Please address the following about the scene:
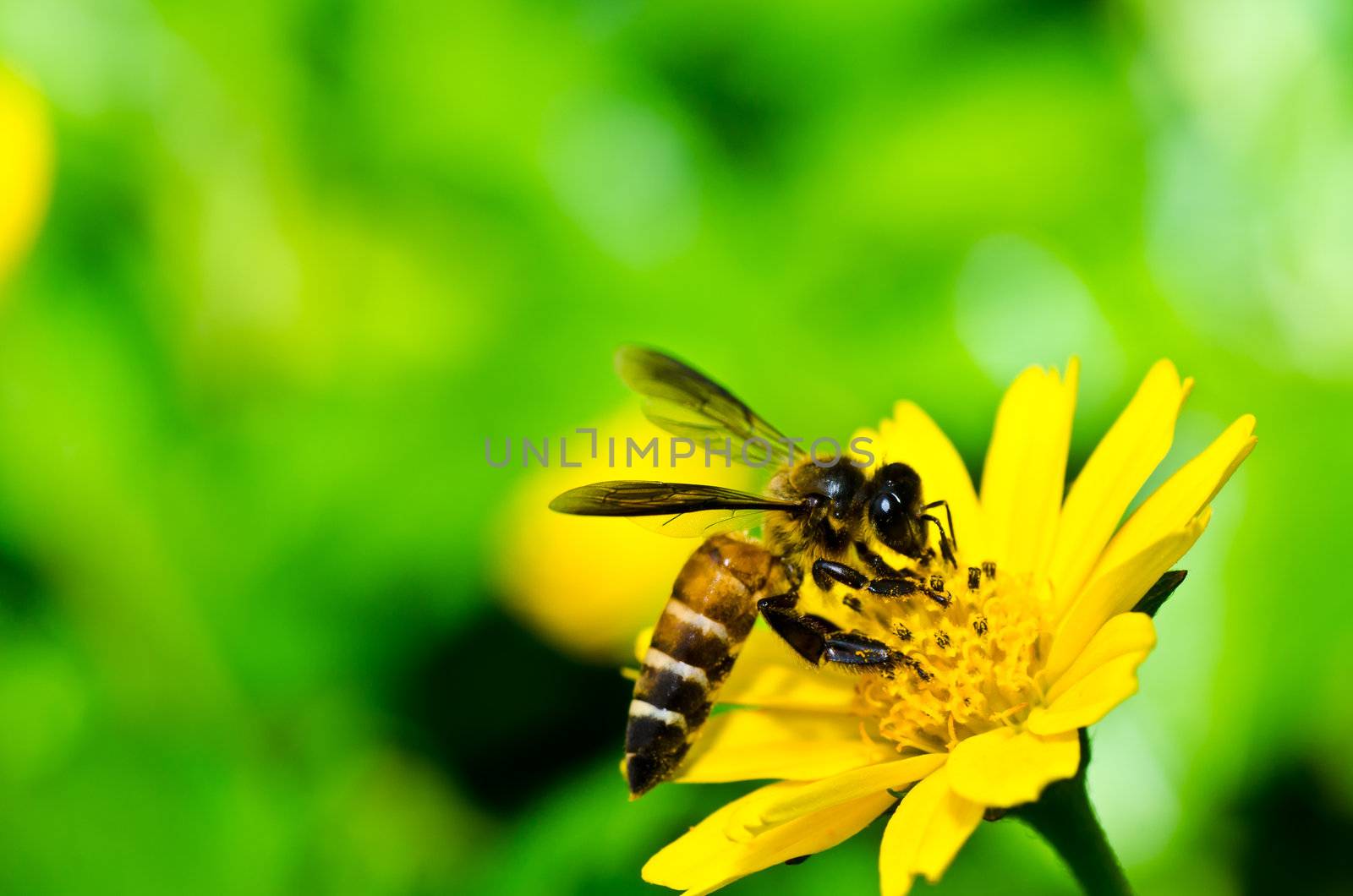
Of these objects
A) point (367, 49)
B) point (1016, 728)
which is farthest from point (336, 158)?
point (1016, 728)

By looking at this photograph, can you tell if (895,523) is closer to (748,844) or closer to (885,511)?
(885,511)

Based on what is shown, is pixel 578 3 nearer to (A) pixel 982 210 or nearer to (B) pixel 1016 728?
(A) pixel 982 210

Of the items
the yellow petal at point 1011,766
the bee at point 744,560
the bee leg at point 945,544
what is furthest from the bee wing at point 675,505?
the yellow petal at point 1011,766

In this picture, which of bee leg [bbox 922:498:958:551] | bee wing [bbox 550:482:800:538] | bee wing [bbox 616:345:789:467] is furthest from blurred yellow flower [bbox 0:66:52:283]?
bee leg [bbox 922:498:958:551]

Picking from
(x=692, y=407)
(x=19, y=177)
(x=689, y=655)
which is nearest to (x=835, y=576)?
(x=689, y=655)

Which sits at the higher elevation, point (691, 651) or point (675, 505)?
point (675, 505)

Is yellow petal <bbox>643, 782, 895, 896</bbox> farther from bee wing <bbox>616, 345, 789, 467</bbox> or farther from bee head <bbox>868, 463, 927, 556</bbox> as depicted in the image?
bee wing <bbox>616, 345, 789, 467</bbox>
